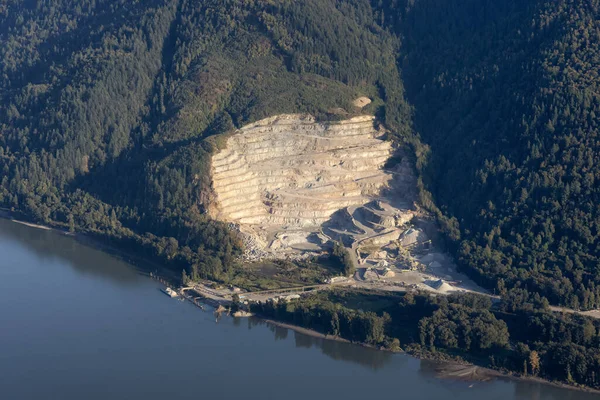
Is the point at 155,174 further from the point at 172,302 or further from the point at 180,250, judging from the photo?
the point at 172,302

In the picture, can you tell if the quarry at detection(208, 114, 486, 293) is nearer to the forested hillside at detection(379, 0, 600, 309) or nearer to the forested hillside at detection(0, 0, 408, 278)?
the forested hillside at detection(0, 0, 408, 278)

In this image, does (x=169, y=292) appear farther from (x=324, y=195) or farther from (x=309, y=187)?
(x=324, y=195)

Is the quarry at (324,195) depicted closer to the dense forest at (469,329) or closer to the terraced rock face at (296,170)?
the terraced rock face at (296,170)

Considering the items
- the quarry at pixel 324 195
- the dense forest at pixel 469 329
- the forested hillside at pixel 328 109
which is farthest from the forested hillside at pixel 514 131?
the dense forest at pixel 469 329

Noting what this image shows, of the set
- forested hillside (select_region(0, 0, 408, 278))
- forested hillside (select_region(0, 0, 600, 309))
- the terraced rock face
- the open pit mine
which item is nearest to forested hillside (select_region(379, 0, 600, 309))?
forested hillside (select_region(0, 0, 600, 309))

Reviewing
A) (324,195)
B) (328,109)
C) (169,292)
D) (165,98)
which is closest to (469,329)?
(169,292)
